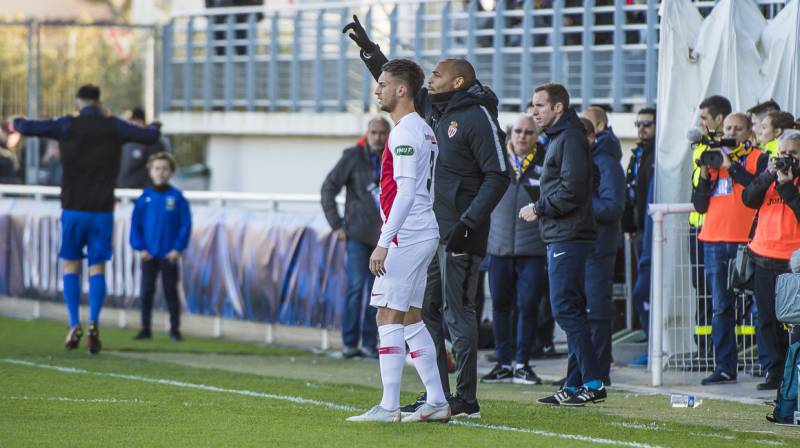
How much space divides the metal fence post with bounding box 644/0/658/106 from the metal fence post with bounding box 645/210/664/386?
5.73m

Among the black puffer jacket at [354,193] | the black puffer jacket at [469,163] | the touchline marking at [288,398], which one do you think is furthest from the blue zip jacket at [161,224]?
the black puffer jacket at [469,163]

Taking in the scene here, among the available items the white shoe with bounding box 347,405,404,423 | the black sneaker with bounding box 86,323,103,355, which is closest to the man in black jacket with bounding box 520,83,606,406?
the white shoe with bounding box 347,405,404,423

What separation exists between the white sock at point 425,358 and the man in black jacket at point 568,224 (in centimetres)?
167

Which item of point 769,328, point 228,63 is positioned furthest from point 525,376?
point 228,63

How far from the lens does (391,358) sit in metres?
9.12

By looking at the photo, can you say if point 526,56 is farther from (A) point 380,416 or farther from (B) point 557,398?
(A) point 380,416

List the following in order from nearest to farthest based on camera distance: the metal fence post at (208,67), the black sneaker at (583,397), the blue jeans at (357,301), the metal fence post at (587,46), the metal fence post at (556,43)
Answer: the black sneaker at (583,397) → the blue jeans at (357,301) → the metal fence post at (587,46) → the metal fence post at (556,43) → the metal fence post at (208,67)

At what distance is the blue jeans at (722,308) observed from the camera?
12164 millimetres

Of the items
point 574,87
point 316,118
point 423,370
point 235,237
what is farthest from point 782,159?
point 316,118

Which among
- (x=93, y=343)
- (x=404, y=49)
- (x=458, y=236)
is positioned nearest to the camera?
(x=458, y=236)

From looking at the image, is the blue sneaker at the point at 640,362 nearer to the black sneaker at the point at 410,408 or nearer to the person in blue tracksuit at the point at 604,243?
the person in blue tracksuit at the point at 604,243

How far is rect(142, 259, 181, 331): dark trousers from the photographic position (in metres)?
16.4

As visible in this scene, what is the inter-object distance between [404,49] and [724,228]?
10567mm

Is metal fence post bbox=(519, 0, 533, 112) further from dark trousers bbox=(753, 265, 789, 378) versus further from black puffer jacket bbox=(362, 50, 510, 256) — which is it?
black puffer jacket bbox=(362, 50, 510, 256)
